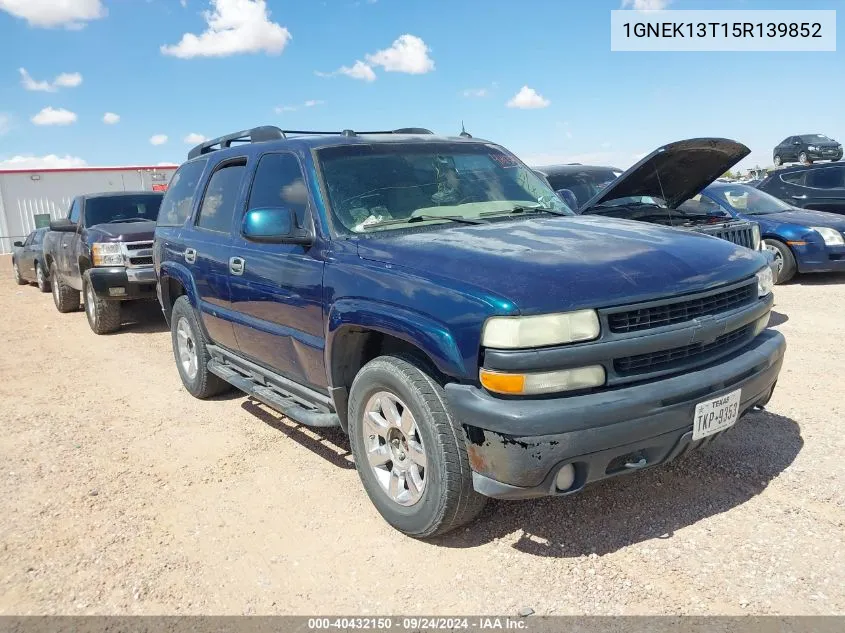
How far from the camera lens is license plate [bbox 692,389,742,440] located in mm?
2936

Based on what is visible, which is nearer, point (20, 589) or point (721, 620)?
point (721, 620)

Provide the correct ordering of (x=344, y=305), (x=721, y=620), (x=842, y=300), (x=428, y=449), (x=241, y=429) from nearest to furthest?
(x=721, y=620) → (x=428, y=449) → (x=344, y=305) → (x=241, y=429) → (x=842, y=300)

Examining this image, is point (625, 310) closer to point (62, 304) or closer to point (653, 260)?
point (653, 260)

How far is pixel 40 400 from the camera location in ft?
20.0

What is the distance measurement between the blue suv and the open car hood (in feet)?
6.32

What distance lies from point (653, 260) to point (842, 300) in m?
6.86

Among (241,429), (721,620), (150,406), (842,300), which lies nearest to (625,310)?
(721,620)

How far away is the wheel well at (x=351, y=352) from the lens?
136 inches

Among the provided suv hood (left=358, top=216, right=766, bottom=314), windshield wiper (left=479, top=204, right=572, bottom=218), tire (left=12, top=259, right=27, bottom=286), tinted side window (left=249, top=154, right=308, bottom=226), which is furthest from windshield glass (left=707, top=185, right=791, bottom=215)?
tire (left=12, top=259, right=27, bottom=286)

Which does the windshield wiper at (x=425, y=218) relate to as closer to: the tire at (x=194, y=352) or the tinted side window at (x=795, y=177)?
the tire at (x=194, y=352)

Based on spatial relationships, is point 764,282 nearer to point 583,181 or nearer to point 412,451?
point 412,451

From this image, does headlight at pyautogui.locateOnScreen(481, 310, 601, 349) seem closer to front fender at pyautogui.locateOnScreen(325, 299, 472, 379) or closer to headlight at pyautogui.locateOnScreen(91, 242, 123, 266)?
front fender at pyautogui.locateOnScreen(325, 299, 472, 379)

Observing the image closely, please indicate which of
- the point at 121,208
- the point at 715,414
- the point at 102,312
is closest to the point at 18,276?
the point at 121,208

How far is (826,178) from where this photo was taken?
12266 millimetres
